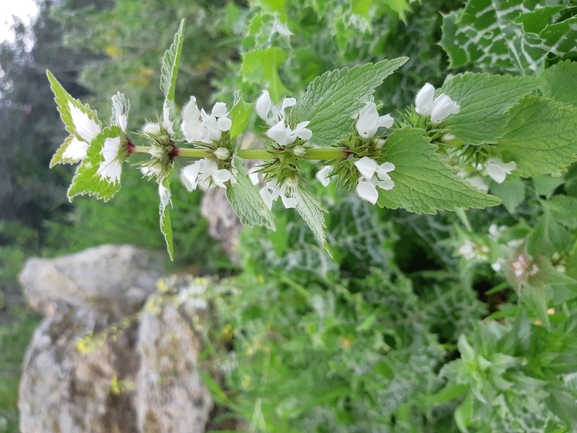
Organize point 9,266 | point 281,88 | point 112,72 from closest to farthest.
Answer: point 281,88, point 112,72, point 9,266

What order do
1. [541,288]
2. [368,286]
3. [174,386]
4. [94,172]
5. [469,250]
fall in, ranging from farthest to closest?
[174,386]
[368,286]
[469,250]
[541,288]
[94,172]

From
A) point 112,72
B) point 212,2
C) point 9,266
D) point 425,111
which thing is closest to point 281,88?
point 425,111

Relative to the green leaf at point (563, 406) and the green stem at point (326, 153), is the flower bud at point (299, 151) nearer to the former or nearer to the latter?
the green stem at point (326, 153)

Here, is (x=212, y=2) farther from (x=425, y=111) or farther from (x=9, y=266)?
(x=9, y=266)

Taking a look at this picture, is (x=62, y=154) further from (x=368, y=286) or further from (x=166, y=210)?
(x=368, y=286)

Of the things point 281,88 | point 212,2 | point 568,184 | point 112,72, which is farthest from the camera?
point 112,72

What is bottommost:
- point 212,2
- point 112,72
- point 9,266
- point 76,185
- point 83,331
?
point 9,266

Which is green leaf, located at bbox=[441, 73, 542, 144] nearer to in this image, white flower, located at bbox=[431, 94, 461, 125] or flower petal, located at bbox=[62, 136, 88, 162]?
white flower, located at bbox=[431, 94, 461, 125]

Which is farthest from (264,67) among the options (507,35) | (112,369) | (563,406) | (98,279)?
(98,279)
